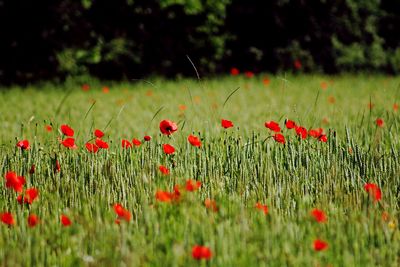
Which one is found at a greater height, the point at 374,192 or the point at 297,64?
the point at 297,64

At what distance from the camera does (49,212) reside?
2.62 metres

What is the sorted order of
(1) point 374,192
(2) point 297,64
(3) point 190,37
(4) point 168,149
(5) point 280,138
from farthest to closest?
(2) point 297,64
(3) point 190,37
(5) point 280,138
(4) point 168,149
(1) point 374,192

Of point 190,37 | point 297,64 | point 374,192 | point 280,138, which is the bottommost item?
point 374,192

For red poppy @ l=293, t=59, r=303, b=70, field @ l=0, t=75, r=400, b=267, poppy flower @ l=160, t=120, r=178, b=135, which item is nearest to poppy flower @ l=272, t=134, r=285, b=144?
field @ l=0, t=75, r=400, b=267

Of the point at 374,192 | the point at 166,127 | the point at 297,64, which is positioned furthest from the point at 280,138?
the point at 297,64

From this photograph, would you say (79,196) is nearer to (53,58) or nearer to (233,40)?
(53,58)

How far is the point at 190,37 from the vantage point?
974cm

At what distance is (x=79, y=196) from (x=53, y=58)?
21.0 feet

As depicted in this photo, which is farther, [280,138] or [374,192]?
[280,138]

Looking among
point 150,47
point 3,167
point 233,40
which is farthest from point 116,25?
point 3,167

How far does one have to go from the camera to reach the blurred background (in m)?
8.61

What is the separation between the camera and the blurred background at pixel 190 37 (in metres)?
8.61

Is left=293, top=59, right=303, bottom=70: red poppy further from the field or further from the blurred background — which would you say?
the field

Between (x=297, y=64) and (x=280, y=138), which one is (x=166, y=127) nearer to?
(x=280, y=138)
